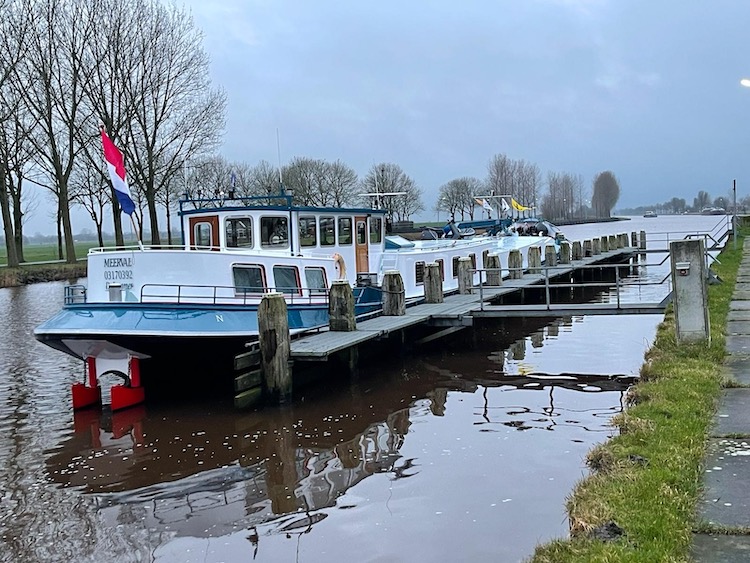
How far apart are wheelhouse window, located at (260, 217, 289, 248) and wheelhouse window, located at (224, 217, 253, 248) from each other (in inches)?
11.2

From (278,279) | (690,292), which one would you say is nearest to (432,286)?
(278,279)

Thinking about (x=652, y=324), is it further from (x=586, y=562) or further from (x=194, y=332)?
(x=586, y=562)

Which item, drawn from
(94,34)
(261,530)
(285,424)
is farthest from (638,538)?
(94,34)

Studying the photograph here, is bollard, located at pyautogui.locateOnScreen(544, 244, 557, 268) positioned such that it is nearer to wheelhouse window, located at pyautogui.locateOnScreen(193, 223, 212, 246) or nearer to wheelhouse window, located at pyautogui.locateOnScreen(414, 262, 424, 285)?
wheelhouse window, located at pyautogui.locateOnScreen(414, 262, 424, 285)

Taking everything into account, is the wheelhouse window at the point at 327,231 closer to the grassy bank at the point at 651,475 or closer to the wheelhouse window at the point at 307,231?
the wheelhouse window at the point at 307,231

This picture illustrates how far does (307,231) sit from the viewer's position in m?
18.3

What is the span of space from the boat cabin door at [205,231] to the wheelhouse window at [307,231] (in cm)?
193

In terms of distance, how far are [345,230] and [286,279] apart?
146 inches

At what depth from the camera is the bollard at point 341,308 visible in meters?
16.1

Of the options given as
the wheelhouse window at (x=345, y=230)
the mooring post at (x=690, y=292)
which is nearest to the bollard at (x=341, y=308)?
the wheelhouse window at (x=345, y=230)

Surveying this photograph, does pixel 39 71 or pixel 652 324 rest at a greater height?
pixel 39 71

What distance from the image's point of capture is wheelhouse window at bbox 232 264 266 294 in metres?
15.3

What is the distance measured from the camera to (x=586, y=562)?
207 inches

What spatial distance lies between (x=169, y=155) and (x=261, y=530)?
40864 mm
